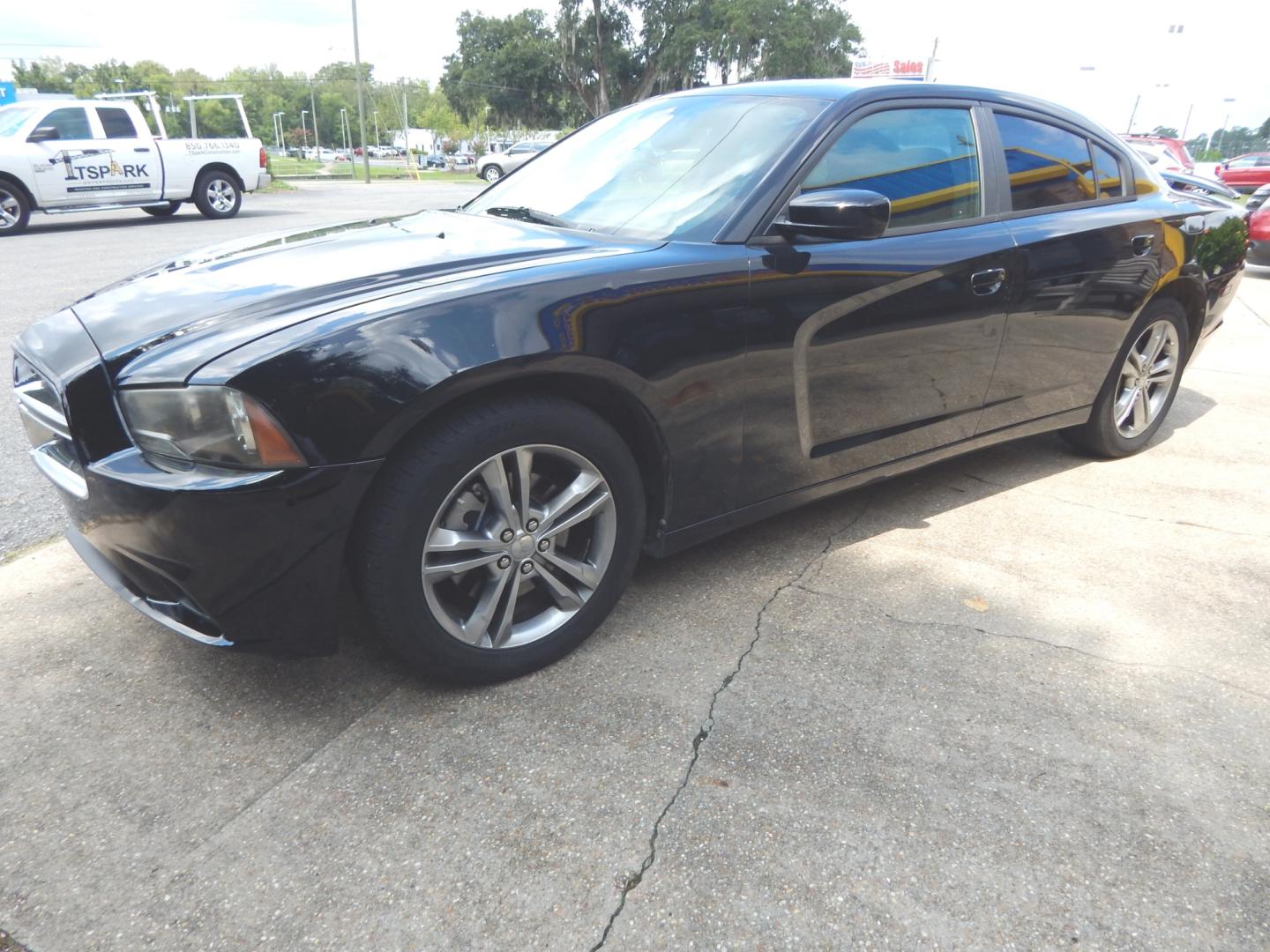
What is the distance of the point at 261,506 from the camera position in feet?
6.31

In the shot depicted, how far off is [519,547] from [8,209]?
13916 mm

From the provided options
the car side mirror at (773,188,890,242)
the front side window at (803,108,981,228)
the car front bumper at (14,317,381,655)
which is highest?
the front side window at (803,108,981,228)

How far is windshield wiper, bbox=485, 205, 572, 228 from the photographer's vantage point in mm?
2941

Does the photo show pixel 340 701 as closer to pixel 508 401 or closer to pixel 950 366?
pixel 508 401

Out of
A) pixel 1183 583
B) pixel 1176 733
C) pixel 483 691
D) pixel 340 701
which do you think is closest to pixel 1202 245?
pixel 1183 583

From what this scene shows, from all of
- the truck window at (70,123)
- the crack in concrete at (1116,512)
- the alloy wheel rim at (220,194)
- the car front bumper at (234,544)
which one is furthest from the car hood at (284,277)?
the alloy wheel rim at (220,194)

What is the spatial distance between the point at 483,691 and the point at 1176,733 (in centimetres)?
179

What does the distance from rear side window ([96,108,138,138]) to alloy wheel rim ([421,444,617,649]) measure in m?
14.2

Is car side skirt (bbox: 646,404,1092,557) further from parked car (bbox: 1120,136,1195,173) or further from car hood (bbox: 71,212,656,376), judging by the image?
parked car (bbox: 1120,136,1195,173)

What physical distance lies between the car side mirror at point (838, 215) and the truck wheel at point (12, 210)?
13.8 meters

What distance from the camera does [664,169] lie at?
9.77ft

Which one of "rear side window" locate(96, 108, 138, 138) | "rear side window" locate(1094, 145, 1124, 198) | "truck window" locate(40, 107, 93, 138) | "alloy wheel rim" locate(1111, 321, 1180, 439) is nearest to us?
"rear side window" locate(1094, 145, 1124, 198)

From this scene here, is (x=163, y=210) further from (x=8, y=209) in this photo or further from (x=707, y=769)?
(x=707, y=769)

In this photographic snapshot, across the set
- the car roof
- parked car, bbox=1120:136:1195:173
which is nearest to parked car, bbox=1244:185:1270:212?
parked car, bbox=1120:136:1195:173
